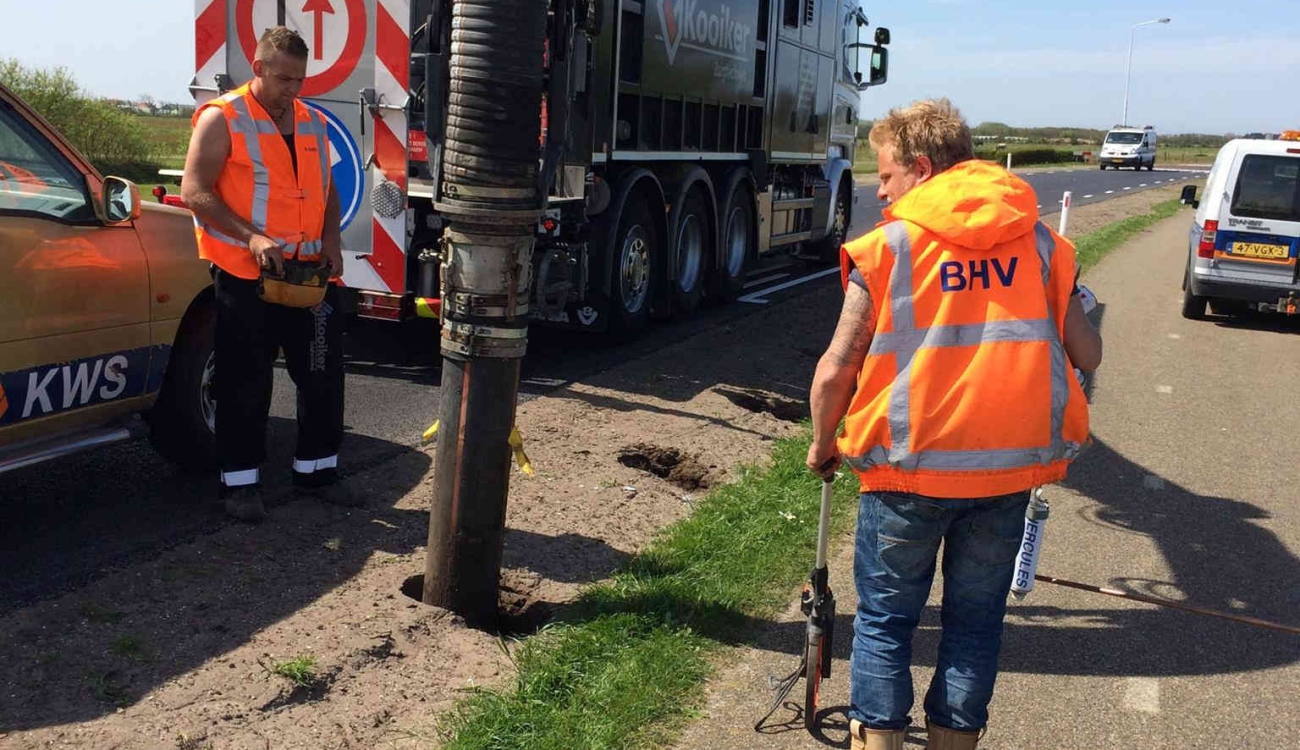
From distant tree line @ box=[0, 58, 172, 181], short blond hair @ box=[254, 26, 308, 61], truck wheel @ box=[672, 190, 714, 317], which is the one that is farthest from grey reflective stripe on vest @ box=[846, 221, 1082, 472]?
distant tree line @ box=[0, 58, 172, 181]

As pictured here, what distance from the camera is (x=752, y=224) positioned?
1267 cm

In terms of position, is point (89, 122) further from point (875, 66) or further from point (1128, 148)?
point (1128, 148)

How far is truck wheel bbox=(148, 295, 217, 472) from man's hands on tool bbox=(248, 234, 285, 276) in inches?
31.1

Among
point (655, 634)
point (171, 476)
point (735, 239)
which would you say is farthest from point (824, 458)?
point (735, 239)

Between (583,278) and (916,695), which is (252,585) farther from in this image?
(583,278)

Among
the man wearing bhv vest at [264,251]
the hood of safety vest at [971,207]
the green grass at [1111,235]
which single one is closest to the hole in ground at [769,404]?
the man wearing bhv vest at [264,251]

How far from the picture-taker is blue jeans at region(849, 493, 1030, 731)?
3111 millimetres

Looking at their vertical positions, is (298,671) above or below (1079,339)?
below

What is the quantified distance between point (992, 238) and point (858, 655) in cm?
114

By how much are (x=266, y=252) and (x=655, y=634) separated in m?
2.15

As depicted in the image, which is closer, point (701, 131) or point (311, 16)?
point (311, 16)

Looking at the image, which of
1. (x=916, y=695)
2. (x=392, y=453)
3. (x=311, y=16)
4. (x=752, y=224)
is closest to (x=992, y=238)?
(x=916, y=695)

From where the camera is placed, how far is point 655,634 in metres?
4.30

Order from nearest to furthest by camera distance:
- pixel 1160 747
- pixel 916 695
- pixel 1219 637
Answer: pixel 1160 747
pixel 916 695
pixel 1219 637
